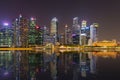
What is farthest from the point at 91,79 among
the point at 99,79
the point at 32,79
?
the point at 32,79

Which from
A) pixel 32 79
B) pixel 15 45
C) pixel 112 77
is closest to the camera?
pixel 32 79

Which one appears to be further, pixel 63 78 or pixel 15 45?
pixel 15 45

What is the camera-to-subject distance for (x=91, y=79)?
32.9m

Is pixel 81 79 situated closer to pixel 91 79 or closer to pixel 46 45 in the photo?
pixel 91 79

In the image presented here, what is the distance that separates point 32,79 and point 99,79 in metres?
6.52

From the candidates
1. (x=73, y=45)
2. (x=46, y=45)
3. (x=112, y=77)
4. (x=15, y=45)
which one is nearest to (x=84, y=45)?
(x=73, y=45)

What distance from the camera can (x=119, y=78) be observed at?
3334 centimetres

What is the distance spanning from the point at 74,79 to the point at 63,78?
129 cm

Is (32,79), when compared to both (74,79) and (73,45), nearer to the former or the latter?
(74,79)

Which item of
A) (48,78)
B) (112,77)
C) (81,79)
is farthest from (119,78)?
(48,78)

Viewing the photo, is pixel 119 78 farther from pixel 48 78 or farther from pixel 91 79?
pixel 48 78

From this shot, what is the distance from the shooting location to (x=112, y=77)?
34.3 meters

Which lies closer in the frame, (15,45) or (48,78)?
(48,78)

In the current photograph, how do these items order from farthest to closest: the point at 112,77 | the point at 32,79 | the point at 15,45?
the point at 15,45 → the point at 112,77 → the point at 32,79
